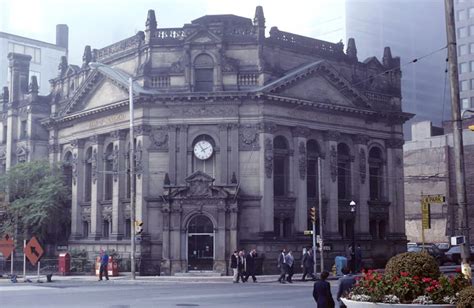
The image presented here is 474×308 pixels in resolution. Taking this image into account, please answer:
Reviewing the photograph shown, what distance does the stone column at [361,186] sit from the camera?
54.1 m

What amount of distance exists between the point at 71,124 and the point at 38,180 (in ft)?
17.4

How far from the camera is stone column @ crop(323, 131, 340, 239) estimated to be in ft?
169

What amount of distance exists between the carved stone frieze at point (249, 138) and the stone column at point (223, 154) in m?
1.02

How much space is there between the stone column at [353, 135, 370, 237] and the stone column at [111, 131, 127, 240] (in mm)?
17656

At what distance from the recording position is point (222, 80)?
4903 cm

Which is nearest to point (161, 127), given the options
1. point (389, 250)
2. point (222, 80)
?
point (222, 80)

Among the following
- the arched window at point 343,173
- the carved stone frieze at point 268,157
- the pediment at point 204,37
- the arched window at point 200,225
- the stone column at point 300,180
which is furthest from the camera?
the arched window at point 343,173

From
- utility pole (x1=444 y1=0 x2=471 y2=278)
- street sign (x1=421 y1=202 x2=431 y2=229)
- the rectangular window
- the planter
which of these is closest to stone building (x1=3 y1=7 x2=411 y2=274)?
street sign (x1=421 y1=202 x2=431 y2=229)

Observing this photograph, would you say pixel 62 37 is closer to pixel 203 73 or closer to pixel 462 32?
pixel 203 73

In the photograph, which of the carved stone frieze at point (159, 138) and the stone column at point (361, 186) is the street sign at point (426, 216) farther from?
the carved stone frieze at point (159, 138)

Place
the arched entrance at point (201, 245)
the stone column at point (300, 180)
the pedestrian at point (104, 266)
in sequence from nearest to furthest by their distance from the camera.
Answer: the pedestrian at point (104, 266) < the arched entrance at point (201, 245) < the stone column at point (300, 180)

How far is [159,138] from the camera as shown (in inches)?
1929

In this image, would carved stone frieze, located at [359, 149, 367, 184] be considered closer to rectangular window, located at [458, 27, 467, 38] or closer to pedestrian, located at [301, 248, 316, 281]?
pedestrian, located at [301, 248, 316, 281]

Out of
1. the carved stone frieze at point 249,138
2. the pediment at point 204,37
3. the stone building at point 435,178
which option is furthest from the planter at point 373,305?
the stone building at point 435,178
